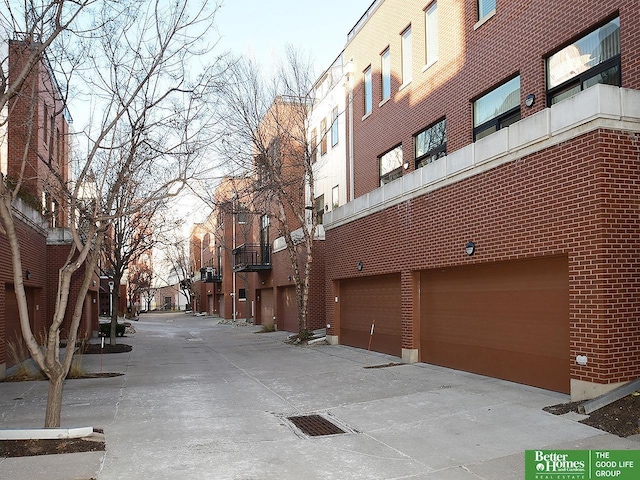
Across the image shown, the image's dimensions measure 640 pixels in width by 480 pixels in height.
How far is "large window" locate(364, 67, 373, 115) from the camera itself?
21469mm

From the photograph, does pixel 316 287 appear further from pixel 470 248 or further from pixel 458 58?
pixel 470 248

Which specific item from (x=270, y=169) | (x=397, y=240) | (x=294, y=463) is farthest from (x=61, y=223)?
(x=294, y=463)

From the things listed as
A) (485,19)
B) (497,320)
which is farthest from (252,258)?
(497,320)

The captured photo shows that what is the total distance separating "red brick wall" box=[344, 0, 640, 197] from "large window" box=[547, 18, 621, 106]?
0.60 ft

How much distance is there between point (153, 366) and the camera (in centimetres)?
1711

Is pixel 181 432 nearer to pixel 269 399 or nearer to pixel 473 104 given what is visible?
pixel 269 399

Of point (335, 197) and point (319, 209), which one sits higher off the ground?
point (335, 197)

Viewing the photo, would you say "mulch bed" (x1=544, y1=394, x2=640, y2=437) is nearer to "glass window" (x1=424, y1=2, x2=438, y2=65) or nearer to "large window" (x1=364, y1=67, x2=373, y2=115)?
"glass window" (x1=424, y1=2, x2=438, y2=65)

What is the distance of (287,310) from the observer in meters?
30.8

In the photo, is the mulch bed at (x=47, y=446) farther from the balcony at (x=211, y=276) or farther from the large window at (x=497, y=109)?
the balcony at (x=211, y=276)

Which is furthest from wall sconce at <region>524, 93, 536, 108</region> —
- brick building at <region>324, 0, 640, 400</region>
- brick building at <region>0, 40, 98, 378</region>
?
brick building at <region>0, 40, 98, 378</region>

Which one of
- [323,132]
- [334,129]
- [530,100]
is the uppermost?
[323,132]

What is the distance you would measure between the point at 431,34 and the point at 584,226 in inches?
385

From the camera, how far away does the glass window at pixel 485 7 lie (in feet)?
45.6
